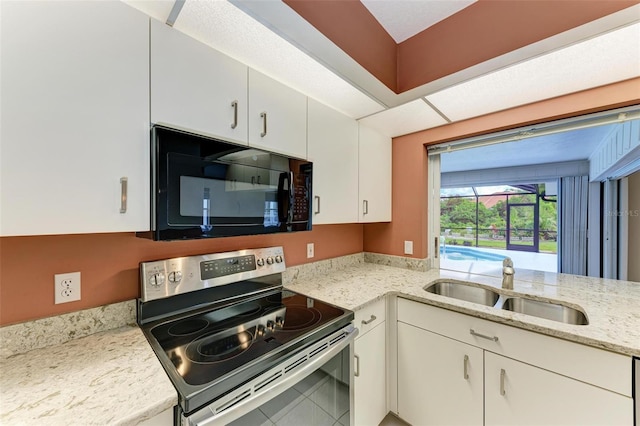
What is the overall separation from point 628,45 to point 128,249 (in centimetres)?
234

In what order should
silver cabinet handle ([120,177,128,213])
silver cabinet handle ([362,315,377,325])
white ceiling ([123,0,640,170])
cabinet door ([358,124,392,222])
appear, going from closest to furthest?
silver cabinet handle ([120,177,128,213])
white ceiling ([123,0,640,170])
silver cabinet handle ([362,315,377,325])
cabinet door ([358,124,392,222])

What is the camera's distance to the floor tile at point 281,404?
0.88 meters

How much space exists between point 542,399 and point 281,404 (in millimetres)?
1170

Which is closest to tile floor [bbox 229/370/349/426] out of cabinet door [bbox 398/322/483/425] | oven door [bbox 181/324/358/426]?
oven door [bbox 181/324/358/426]

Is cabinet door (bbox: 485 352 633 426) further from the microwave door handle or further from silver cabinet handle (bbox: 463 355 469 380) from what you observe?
the microwave door handle

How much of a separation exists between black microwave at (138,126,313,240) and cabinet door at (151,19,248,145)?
9 cm

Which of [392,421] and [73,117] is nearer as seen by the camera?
[73,117]

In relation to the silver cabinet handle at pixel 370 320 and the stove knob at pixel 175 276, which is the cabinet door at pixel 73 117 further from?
the silver cabinet handle at pixel 370 320

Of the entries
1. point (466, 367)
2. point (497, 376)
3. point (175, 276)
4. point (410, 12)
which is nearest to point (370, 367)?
point (466, 367)

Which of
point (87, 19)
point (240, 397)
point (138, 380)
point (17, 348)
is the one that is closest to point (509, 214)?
point (240, 397)

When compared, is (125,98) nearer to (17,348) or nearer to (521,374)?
(17,348)

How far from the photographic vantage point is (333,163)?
1.71 m

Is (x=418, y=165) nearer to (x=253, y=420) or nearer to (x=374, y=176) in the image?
(x=374, y=176)

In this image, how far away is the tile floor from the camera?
87cm
